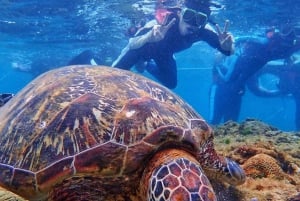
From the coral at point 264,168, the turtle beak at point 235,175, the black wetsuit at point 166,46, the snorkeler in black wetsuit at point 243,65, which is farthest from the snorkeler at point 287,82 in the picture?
the turtle beak at point 235,175

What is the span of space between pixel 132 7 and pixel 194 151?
1328 cm

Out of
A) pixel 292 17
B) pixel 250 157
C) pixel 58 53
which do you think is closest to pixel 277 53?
pixel 292 17

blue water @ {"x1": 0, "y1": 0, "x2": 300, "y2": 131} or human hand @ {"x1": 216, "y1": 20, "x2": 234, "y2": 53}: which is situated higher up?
human hand @ {"x1": 216, "y1": 20, "x2": 234, "y2": 53}

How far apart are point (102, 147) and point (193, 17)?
646cm

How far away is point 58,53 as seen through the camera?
24.3m

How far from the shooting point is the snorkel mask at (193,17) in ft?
25.8

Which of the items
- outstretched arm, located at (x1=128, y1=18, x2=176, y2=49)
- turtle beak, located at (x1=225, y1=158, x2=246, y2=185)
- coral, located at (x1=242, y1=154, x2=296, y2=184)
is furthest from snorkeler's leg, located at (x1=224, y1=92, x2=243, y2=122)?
turtle beak, located at (x1=225, y1=158, x2=246, y2=185)

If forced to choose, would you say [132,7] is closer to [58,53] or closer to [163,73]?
[163,73]

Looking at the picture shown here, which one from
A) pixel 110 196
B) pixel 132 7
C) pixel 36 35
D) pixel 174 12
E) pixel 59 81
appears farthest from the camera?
pixel 36 35

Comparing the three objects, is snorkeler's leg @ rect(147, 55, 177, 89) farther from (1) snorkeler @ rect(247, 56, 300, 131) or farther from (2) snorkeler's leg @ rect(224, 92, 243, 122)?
(1) snorkeler @ rect(247, 56, 300, 131)

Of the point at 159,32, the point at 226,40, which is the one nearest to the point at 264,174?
the point at 226,40

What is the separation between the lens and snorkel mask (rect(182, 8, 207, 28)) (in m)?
7.86

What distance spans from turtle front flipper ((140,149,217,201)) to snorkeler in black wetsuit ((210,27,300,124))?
10645mm

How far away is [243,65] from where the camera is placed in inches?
472
